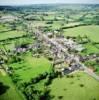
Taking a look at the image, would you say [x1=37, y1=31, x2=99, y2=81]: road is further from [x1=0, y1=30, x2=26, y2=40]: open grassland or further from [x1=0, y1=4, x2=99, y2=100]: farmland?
[x1=0, y1=30, x2=26, y2=40]: open grassland

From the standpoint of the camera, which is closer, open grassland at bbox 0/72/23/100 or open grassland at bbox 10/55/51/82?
open grassland at bbox 0/72/23/100

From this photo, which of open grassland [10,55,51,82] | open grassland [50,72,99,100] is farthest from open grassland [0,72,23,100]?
open grassland [50,72,99,100]

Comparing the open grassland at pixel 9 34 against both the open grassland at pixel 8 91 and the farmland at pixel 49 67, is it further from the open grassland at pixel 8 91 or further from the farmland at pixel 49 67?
the open grassland at pixel 8 91

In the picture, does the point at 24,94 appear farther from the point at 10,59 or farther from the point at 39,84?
the point at 10,59

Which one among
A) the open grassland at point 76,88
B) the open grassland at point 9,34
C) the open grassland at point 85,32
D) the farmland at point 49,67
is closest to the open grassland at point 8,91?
the farmland at point 49,67

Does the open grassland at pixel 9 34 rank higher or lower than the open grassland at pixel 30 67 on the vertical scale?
higher

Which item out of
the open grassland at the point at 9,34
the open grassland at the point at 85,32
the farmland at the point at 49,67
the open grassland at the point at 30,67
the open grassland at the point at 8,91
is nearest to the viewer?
the open grassland at the point at 8,91
